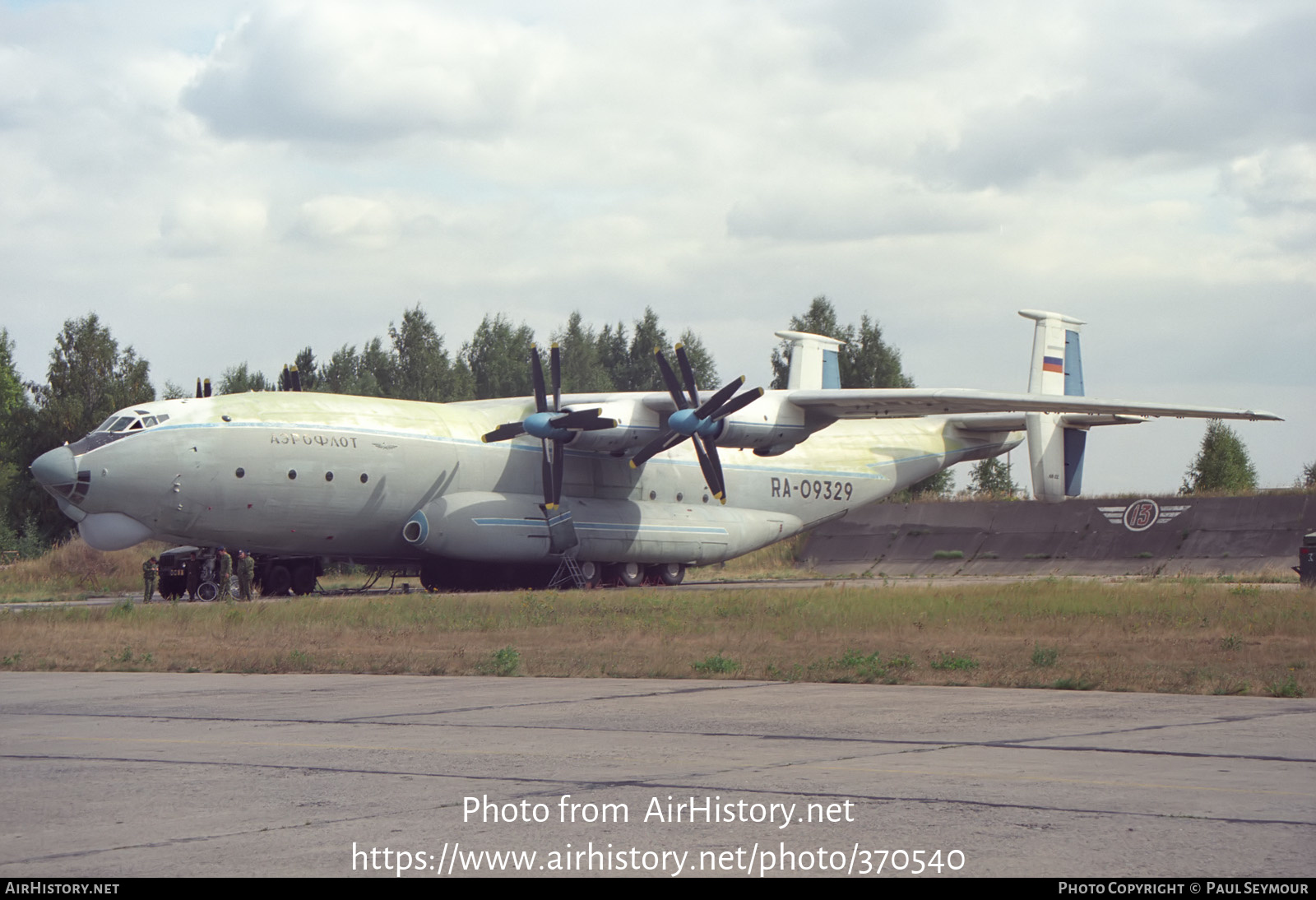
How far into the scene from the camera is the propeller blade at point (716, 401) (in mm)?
33000

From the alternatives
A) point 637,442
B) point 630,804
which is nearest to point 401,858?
point 630,804

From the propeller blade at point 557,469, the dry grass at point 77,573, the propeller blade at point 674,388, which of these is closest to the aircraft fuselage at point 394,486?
the propeller blade at point 557,469

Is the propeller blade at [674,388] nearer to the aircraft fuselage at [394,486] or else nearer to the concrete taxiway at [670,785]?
the aircraft fuselage at [394,486]

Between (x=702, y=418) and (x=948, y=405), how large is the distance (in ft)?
22.6

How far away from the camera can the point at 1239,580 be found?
34812 millimetres

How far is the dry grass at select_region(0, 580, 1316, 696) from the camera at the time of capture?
14.7 metres

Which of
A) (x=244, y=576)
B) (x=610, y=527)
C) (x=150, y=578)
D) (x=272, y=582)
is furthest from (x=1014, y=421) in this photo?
(x=150, y=578)

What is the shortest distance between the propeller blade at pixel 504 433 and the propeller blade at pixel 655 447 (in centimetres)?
339

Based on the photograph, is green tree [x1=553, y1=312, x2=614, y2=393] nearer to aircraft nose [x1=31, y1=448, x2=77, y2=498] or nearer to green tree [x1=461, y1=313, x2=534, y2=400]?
green tree [x1=461, y1=313, x2=534, y2=400]

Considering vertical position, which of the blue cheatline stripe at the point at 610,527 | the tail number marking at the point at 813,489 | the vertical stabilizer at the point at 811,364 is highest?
the vertical stabilizer at the point at 811,364

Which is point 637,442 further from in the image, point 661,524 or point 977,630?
point 977,630

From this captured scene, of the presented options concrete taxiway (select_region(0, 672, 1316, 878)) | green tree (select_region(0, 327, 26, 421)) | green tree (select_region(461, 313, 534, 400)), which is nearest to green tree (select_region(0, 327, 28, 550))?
green tree (select_region(0, 327, 26, 421))

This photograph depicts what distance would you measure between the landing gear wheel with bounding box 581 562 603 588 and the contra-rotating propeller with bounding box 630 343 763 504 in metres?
3.71

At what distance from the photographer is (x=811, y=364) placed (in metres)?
44.4
